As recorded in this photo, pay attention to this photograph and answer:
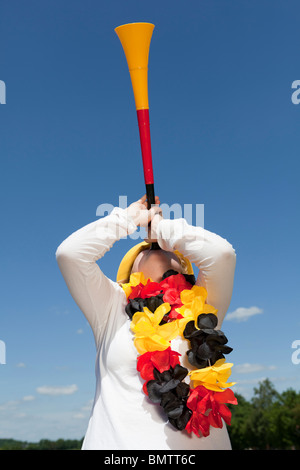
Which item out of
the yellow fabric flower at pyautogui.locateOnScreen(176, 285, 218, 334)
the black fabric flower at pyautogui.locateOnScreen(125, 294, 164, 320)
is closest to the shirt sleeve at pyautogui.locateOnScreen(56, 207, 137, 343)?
the black fabric flower at pyautogui.locateOnScreen(125, 294, 164, 320)

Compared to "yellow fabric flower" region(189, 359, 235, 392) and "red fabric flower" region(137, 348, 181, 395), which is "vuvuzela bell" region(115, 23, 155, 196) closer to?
"red fabric flower" region(137, 348, 181, 395)

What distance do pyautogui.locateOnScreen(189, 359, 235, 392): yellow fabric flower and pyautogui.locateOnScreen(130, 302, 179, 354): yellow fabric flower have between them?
20cm

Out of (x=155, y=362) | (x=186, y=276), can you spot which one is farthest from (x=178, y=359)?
(x=186, y=276)

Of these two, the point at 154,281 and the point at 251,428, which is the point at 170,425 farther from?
the point at 251,428

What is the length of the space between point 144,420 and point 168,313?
1.81 feet

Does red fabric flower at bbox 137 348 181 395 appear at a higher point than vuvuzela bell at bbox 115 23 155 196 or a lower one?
lower

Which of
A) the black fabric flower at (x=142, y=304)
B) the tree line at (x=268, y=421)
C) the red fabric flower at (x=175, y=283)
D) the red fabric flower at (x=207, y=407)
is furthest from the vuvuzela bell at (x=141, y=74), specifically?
the tree line at (x=268, y=421)

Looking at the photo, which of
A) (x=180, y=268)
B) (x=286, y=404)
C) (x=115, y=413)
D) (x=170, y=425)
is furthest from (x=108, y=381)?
(x=286, y=404)

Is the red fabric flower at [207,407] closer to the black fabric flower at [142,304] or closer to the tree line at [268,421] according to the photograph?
the black fabric flower at [142,304]

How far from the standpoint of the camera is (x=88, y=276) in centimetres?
253

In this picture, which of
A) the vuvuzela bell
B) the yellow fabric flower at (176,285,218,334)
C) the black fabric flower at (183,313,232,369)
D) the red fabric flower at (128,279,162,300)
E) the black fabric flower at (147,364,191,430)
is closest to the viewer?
the black fabric flower at (147,364,191,430)

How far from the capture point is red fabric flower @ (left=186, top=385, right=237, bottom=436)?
2.33 m

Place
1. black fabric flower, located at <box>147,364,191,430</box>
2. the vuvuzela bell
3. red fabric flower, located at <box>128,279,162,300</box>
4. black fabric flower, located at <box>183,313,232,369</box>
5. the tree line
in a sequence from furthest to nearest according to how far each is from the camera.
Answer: the tree line, the vuvuzela bell, red fabric flower, located at <box>128,279,162,300</box>, black fabric flower, located at <box>183,313,232,369</box>, black fabric flower, located at <box>147,364,191,430</box>

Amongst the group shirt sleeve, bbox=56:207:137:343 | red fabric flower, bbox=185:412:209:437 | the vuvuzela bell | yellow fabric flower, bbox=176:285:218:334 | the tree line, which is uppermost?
the vuvuzela bell
